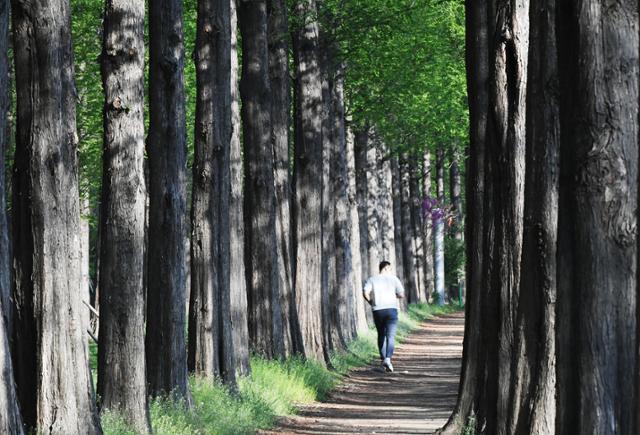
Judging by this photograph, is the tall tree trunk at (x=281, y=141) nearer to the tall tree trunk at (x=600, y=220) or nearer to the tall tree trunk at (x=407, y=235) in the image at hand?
the tall tree trunk at (x=600, y=220)

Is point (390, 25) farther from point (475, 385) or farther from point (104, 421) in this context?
point (104, 421)

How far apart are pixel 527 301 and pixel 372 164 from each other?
32.8m

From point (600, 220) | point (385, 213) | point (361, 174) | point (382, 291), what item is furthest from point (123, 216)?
point (385, 213)

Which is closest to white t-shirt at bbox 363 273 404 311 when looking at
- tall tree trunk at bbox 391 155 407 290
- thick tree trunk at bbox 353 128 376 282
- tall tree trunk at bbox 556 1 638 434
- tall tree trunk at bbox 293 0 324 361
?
tall tree trunk at bbox 293 0 324 361

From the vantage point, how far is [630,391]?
24.6 ft

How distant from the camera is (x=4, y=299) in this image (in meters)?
8.16

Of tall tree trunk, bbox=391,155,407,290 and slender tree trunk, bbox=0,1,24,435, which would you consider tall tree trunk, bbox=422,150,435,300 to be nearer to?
tall tree trunk, bbox=391,155,407,290

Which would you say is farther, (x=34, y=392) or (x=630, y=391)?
(x=34, y=392)

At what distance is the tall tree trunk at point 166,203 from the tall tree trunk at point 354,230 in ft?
68.4

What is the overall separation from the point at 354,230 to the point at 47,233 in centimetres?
2622

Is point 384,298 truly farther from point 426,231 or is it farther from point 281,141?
point 426,231

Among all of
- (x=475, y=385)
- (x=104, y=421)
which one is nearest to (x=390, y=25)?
(x=475, y=385)

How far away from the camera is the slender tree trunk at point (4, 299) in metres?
7.39

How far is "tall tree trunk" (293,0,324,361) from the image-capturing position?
25516 millimetres
